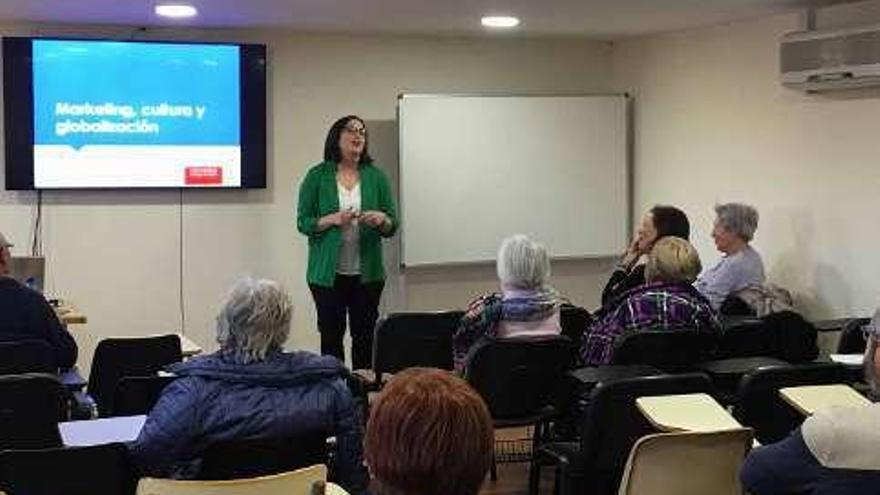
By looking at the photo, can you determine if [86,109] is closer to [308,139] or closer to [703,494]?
[308,139]

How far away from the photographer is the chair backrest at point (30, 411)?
3.49 metres

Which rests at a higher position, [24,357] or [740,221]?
[740,221]

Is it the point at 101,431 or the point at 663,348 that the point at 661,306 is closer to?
the point at 663,348

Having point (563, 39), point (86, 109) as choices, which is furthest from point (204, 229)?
point (563, 39)

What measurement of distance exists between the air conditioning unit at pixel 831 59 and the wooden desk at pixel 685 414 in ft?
9.97

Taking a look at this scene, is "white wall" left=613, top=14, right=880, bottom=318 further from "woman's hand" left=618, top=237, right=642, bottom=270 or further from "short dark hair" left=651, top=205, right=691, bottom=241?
"woman's hand" left=618, top=237, right=642, bottom=270

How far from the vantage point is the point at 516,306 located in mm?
4570

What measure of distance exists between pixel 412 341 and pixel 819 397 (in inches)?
88.2

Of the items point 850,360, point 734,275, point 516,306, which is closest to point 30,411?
point 516,306

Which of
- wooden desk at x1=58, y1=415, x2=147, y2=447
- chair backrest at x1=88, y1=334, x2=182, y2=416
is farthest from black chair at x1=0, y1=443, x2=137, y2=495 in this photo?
Answer: chair backrest at x1=88, y1=334, x2=182, y2=416

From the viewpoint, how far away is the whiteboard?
24.3 ft

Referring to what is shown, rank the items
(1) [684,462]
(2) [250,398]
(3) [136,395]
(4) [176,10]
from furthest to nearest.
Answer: (4) [176,10]
(3) [136,395]
(2) [250,398]
(1) [684,462]

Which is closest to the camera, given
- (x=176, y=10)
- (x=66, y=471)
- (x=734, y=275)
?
(x=66, y=471)

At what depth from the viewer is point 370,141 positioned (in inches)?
293
